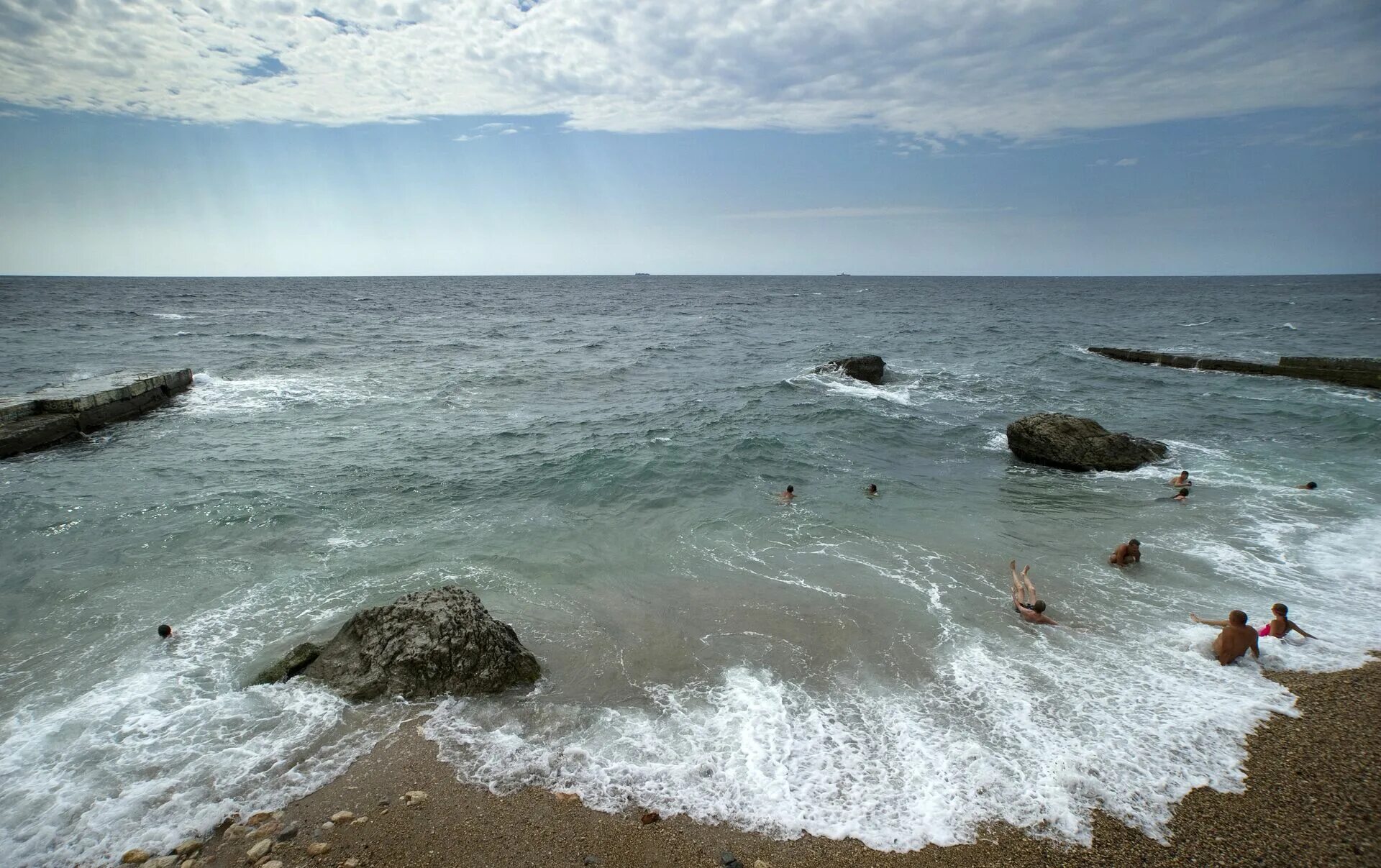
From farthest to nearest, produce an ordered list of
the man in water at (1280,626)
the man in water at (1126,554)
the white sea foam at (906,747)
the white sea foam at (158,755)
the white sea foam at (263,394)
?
the white sea foam at (263,394)
the man in water at (1126,554)
the man in water at (1280,626)
the white sea foam at (906,747)
the white sea foam at (158,755)

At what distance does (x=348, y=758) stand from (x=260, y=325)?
6353 cm

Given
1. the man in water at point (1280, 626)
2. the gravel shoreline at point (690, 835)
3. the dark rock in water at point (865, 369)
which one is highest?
the dark rock in water at point (865, 369)

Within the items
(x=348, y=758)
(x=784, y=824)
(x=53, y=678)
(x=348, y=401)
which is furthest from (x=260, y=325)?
(x=784, y=824)

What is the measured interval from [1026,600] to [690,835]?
7.49 meters

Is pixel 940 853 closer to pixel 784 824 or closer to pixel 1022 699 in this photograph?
pixel 784 824

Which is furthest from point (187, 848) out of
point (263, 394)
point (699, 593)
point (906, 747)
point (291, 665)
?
point (263, 394)

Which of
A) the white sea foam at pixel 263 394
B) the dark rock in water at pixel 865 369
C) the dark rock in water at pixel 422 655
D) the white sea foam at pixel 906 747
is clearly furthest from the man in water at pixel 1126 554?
the white sea foam at pixel 263 394

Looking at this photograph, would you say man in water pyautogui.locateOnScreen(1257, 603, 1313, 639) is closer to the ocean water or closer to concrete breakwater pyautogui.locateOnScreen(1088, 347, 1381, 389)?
the ocean water

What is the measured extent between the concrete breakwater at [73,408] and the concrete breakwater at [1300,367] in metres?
50.5

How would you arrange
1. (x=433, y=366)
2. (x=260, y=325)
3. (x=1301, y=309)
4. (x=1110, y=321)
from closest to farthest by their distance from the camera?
(x=433, y=366), (x=260, y=325), (x=1110, y=321), (x=1301, y=309)

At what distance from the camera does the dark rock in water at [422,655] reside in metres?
8.84

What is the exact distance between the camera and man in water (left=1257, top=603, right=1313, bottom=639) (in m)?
9.80

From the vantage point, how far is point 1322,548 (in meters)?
13.2

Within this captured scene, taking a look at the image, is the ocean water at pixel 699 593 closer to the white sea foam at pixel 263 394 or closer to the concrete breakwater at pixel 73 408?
the white sea foam at pixel 263 394
